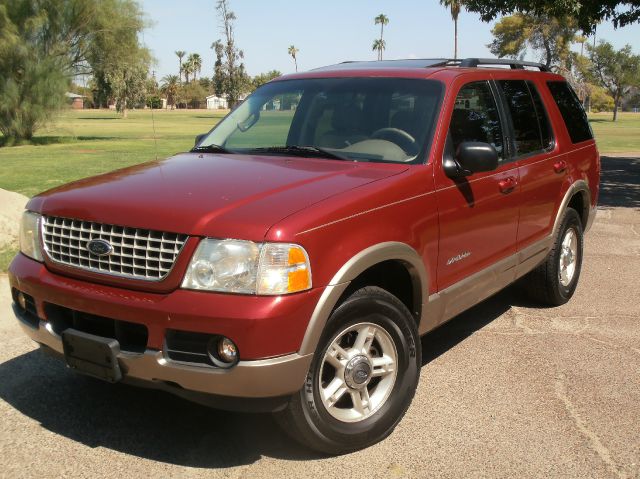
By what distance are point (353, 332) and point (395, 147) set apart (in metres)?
1.21

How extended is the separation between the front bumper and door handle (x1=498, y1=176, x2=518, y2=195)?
1.99m

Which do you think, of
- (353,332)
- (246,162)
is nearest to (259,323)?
(353,332)

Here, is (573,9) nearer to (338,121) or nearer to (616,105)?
(338,121)

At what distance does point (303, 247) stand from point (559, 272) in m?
3.54

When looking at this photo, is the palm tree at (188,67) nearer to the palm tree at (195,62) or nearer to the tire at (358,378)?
the palm tree at (195,62)

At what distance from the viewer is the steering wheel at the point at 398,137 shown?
411 centimetres

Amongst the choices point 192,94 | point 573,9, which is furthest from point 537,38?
point 192,94

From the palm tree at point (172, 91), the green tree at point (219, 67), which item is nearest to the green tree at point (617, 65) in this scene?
the green tree at point (219, 67)

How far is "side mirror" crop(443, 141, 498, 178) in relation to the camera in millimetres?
3965

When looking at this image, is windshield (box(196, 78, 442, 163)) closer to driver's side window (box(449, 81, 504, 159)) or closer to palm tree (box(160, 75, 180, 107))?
driver's side window (box(449, 81, 504, 159))

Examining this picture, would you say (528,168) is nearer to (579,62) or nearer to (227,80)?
(579,62)

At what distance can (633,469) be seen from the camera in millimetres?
3373

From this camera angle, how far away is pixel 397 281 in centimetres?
393

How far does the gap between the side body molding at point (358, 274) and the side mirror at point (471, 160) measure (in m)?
0.65
